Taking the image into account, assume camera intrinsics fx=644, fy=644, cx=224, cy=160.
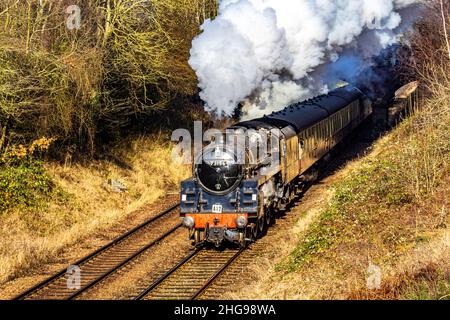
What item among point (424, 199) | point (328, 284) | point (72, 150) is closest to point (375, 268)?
point (328, 284)

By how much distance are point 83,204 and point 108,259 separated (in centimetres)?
545

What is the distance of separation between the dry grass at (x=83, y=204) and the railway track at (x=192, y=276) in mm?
3518

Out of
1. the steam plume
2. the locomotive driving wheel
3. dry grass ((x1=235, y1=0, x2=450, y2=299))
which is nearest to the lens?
dry grass ((x1=235, y1=0, x2=450, y2=299))

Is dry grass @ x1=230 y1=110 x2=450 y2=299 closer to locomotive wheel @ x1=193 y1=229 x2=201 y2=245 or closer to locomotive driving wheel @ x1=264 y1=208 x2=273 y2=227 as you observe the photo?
locomotive driving wheel @ x1=264 y1=208 x2=273 y2=227

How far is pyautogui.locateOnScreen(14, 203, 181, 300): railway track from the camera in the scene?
13.6 metres

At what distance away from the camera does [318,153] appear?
79.1ft

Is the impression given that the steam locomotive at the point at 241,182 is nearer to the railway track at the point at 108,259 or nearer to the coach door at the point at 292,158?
the coach door at the point at 292,158

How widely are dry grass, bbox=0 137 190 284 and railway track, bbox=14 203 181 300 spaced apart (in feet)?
3.52

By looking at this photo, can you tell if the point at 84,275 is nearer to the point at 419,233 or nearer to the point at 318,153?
the point at 419,233

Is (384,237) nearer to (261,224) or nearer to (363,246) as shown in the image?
(363,246)

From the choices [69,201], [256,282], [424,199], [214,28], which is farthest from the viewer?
[69,201]

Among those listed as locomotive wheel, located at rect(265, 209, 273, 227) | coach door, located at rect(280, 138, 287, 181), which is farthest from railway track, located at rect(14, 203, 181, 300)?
coach door, located at rect(280, 138, 287, 181)

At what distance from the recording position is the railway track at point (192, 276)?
13102mm

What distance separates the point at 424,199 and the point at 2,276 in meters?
10.3
